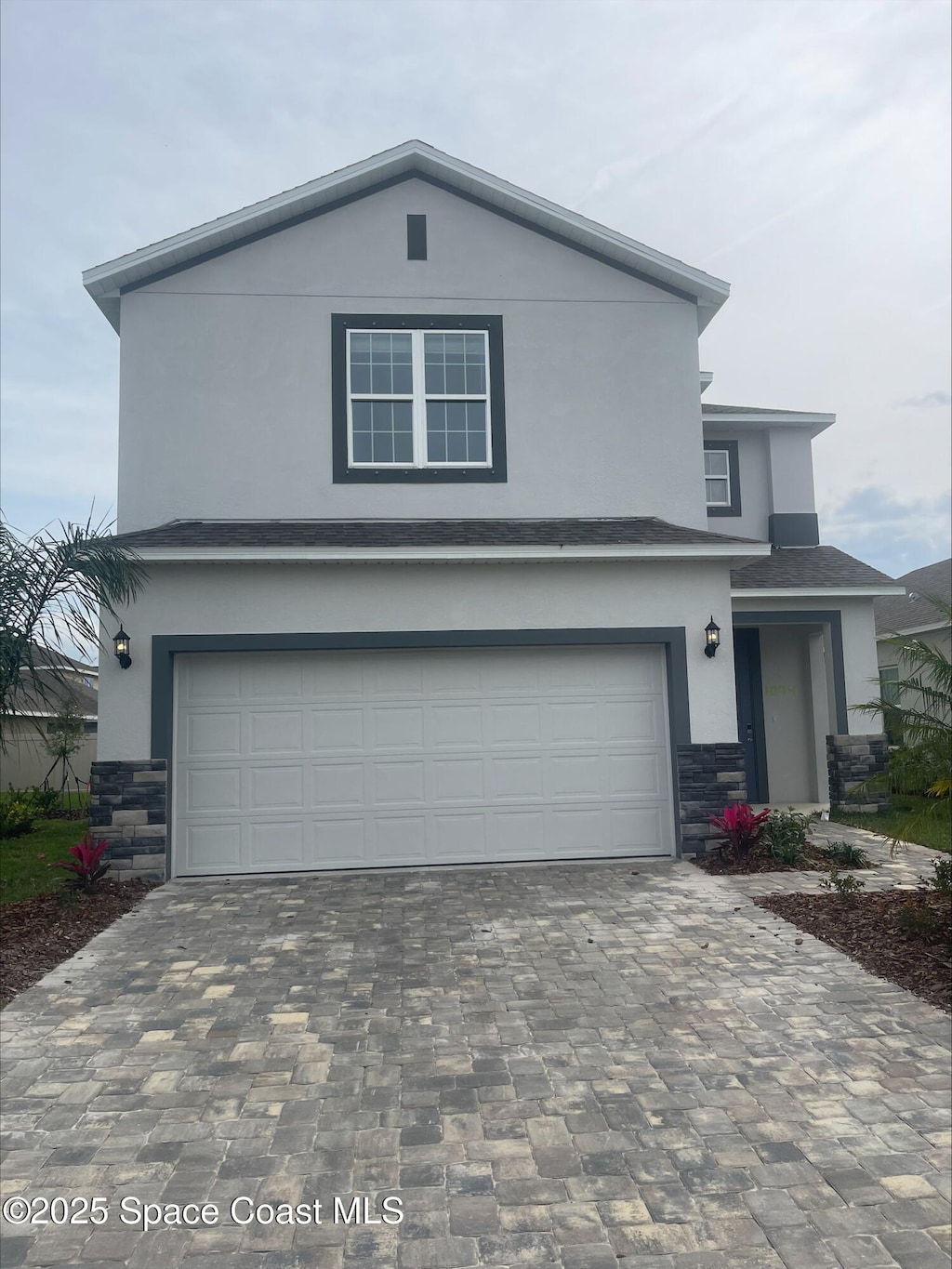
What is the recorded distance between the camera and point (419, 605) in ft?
31.3

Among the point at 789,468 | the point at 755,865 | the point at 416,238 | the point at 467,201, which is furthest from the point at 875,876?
the point at 467,201

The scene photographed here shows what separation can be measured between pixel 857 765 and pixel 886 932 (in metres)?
6.53

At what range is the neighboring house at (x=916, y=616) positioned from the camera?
17527 mm

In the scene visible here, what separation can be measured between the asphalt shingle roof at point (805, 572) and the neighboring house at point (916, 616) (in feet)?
9.31

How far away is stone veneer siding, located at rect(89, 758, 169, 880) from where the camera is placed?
8.92m

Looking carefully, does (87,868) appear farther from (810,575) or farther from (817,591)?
(810,575)

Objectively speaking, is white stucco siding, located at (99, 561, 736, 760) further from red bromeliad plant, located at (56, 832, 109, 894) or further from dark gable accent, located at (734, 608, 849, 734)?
dark gable accent, located at (734, 608, 849, 734)

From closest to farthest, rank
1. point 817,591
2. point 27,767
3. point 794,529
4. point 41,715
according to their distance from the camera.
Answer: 1. point 817,591
2. point 794,529
3. point 41,715
4. point 27,767

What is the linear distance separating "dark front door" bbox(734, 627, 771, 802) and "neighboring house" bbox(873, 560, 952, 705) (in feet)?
12.1

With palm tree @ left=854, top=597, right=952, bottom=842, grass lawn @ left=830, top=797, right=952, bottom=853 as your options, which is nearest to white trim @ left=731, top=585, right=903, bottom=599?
grass lawn @ left=830, top=797, right=952, bottom=853

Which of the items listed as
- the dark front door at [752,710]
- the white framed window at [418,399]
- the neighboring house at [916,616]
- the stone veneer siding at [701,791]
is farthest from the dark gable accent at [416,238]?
the neighboring house at [916,616]

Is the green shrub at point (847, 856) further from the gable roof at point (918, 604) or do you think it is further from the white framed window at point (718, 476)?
the gable roof at point (918, 604)

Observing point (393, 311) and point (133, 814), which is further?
point (393, 311)

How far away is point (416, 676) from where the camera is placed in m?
9.67
